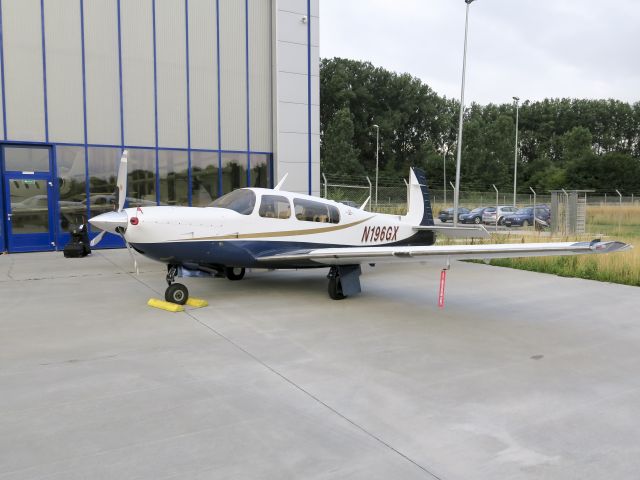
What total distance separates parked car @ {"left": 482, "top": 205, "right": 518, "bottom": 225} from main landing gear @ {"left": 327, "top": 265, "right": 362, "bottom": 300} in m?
23.0

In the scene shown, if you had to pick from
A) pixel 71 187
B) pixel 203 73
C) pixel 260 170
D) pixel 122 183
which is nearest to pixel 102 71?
pixel 203 73

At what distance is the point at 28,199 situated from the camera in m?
14.6

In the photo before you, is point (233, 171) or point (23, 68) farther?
point (233, 171)

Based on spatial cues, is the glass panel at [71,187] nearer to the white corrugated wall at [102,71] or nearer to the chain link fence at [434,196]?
the white corrugated wall at [102,71]

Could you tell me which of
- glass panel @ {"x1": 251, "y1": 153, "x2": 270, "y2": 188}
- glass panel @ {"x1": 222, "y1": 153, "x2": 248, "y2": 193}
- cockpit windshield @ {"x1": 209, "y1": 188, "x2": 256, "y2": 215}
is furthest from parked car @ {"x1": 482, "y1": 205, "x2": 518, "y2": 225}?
cockpit windshield @ {"x1": 209, "y1": 188, "x2": 256, "y2": 215}

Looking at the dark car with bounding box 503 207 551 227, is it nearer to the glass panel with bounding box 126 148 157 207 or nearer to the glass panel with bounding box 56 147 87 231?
the glass panel with bounding box 126 148 157 207

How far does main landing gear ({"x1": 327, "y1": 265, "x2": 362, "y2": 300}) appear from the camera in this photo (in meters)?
8.20

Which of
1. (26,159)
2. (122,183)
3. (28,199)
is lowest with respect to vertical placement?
(28,199)

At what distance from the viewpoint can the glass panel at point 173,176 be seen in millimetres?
16016

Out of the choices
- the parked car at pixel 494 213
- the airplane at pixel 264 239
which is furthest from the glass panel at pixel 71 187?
the parked car at pixel 494 213

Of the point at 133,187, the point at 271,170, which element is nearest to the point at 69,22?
the point at 133,187

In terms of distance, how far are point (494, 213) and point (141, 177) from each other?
22.1 metres

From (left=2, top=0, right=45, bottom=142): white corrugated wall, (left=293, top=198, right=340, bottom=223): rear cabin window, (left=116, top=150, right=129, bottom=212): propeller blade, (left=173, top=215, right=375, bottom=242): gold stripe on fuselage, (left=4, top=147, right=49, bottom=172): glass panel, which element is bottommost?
(left=173, top=215, right=375, bottom=242): gold stripe on fuselage

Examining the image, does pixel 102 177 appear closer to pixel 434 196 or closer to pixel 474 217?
pixel 474 217
